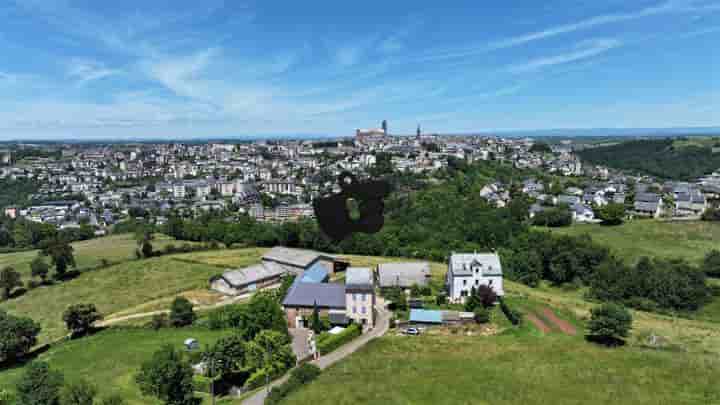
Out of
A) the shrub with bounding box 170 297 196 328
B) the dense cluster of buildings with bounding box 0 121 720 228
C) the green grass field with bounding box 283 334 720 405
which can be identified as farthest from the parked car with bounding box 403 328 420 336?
the dense cluster of buildings with bounding box 0 121 720 228

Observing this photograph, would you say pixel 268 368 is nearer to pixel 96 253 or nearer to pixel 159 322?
pixel 159 322

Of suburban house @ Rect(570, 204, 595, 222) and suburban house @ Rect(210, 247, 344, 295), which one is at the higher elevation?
suburban house @ Rect(570, 204, 595, 222)

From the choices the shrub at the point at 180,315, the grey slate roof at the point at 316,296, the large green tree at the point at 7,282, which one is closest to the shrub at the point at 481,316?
the grey slate roof at the point at 316,296

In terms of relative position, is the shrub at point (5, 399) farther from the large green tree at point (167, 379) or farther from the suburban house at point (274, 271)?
the suburban house at point (274, 271)

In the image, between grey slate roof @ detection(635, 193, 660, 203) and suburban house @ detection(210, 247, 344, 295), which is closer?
suburban house @ detection(210, 247, 344, 295)

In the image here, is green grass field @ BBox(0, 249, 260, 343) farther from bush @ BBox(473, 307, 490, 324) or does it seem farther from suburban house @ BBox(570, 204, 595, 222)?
suburban house @ BBox(570, 204, 595, 222)

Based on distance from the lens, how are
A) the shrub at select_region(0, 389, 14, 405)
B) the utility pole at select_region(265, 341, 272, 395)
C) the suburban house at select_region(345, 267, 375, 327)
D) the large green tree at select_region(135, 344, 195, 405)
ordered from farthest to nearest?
the suburban house at select_region(345, 267, 375, 327)
the utility pole at select_region(265, 341, 272, 395)
the large green tree at select_region(135, 344, 195, 405)
the shrub at select_region(0, 389, 14, 405)

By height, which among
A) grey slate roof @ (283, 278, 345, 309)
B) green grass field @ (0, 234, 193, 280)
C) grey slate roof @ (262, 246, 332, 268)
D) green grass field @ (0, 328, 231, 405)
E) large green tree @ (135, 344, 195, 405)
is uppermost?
large green tree @ (135, 344, 195, 405)
